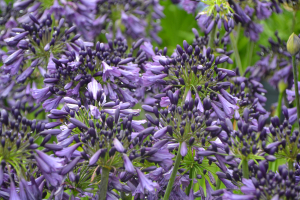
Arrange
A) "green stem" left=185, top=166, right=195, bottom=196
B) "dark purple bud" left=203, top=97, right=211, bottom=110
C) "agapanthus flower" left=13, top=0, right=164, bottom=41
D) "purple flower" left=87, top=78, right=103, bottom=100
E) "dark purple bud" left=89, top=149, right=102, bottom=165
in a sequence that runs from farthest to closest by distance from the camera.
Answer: "agapanthus flower" left=13, top=0, right=164, bottom=41
"purple flower" left=87, top=78, right=103, bottom=100
"green stem" left=185, top=166, right=195, bottom=196
"dark purple bud" left=203, top=97, right=211, bottom=110
"dark purple bud" left=89, top=149, right=102, bottom=165

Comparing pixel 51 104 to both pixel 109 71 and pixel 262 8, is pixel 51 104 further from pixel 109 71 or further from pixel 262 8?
pixel 262 8

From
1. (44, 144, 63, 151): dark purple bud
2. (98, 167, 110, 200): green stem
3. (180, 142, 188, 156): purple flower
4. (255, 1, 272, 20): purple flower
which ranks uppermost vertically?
(255, 1, 272, 20): purple flower

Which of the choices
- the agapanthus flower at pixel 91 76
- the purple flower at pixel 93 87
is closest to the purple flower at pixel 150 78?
the agapanthus flower at pixel 91 76

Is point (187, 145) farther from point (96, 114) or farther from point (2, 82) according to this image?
point (2, 82)

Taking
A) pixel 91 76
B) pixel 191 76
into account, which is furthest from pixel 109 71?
pixel 191 76

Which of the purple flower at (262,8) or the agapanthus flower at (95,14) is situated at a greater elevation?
the purple flower at (262,8)

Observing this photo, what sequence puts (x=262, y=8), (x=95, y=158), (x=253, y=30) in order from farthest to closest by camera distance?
(x=253, y=30)
(x=262, y=8)
(x=95, y=158)

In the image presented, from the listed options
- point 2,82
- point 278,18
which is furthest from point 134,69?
point 278,18

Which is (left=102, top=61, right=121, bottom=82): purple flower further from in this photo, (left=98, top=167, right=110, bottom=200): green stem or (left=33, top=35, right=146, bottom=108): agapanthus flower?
(left=98, top=167, right=110, bottom=200): green stem

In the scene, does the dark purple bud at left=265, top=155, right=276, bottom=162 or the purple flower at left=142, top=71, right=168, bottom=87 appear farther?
the purple flower at left=142, top=71, right=168, bottom=87

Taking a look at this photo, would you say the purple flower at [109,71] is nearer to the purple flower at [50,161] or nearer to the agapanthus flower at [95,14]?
the purple flower at [50,161]

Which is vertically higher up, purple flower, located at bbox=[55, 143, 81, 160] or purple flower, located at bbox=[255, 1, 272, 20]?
purple flower, located at bbox=[255, 1, 272, 20]

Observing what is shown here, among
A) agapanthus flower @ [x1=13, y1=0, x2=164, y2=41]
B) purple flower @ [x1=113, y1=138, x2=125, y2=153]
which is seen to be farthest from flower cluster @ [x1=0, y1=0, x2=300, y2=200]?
agapanthus flower @ [x1=13, y1=0, x2=164, y2=41]
